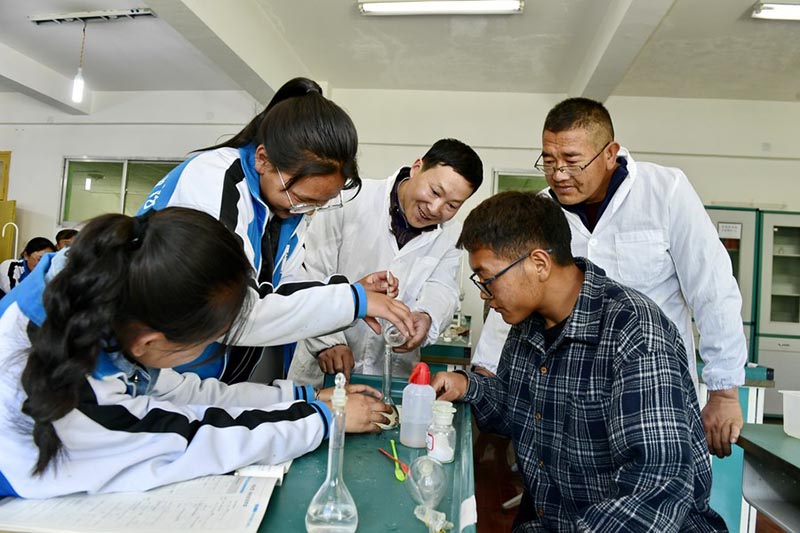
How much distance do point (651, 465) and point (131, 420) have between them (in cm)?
89

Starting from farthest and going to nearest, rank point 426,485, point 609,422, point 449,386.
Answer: point 449,386
point 609,422
point 426,485

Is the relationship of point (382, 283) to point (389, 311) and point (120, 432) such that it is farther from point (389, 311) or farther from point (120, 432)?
point (120, 432)

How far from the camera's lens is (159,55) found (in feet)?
17.1

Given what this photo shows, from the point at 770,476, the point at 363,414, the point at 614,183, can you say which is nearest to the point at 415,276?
the point at 614,183

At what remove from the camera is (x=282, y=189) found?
4.17 feet

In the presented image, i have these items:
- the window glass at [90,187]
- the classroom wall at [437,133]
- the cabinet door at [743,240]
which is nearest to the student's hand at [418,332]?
the classroom wall at [437,133]

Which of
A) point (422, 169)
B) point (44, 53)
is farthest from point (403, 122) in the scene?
point (422, 169)

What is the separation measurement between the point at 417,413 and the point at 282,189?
60cm

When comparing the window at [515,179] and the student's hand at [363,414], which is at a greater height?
the window at [515,179]

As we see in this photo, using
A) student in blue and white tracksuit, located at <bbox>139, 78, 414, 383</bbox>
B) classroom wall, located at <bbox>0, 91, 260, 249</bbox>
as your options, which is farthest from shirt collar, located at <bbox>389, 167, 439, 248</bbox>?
classroom wall, located at <bbox>0, 91, 260, 249</bbox>

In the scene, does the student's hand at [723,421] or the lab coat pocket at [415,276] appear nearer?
the student's hand at [723,421]

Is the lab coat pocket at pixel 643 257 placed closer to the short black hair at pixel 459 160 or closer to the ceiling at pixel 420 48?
the short black hair at pixel 459 160

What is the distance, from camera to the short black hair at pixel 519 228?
122 cm

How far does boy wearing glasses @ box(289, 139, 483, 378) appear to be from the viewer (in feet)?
5.97
